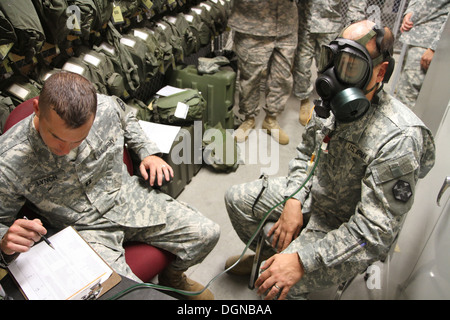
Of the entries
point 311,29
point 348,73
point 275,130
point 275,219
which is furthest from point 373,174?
point 311,29

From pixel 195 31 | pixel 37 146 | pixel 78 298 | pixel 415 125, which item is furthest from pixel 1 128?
pixel 195 31

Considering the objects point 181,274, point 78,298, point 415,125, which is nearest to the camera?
point 78,298

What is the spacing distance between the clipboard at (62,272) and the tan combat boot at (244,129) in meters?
2.18

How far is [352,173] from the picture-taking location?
1.28 m

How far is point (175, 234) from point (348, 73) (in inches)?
40.0

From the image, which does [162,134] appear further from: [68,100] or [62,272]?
[62,272]

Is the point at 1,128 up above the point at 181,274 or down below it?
above

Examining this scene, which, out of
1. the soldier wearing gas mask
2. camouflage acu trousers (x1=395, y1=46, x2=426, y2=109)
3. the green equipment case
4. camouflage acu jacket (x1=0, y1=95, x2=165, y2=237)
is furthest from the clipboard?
camouflage acu trousers (x1=395, y1=46, x2=426, y2=109)

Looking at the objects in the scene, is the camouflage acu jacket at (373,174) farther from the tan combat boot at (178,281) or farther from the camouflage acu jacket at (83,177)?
the camouflage acu jacket at (83,177)

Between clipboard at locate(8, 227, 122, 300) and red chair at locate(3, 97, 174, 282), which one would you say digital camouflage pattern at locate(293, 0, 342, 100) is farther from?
clipboard at locate(8, 227, 122, 300)

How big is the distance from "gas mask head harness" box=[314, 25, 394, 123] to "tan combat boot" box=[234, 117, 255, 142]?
1.97 metres
